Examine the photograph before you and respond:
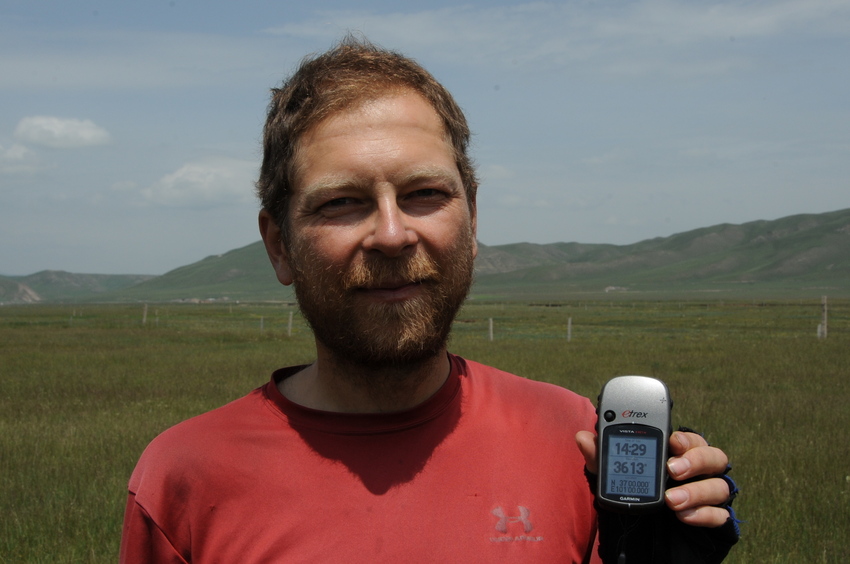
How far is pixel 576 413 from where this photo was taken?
2.03 m

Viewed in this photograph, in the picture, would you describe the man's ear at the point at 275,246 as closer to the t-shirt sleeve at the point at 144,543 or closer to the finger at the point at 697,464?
the t-shirt sleeve at the point at 144,543

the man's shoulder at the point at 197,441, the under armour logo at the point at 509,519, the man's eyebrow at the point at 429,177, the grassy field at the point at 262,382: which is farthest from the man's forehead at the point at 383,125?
the grassy field at the point at 262,382

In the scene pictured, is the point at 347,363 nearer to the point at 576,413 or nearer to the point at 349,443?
the point at 349,443

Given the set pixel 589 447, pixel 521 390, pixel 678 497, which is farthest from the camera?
pixel 521 390

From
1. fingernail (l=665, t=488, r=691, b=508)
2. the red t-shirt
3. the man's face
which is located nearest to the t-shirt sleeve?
the red t-shirt

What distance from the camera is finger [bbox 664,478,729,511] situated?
1.54 meters

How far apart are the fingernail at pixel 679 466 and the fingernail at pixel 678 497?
3 cm

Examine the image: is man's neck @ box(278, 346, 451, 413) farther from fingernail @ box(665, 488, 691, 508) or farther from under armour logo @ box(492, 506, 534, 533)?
fingernail @ box(665, 488, 691, 508)

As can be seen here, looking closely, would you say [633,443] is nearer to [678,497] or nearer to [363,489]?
[678,497]

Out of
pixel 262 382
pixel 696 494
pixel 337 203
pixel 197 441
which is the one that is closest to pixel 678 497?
pixel 696 494

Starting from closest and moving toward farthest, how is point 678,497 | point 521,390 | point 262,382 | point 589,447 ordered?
point 678,497
point 589,447
point 521,390
point 262,382

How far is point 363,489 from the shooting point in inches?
70.3

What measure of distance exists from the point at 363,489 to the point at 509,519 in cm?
33

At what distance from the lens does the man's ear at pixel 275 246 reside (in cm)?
205
